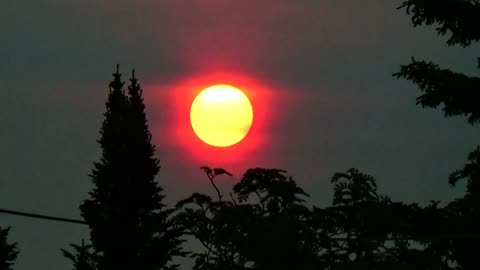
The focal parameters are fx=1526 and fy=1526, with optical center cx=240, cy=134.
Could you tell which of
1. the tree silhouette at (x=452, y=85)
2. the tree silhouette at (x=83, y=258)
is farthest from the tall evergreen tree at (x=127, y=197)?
the tree silhouette at (x=452, y=85)

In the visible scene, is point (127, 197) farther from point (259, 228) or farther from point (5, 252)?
point (259, 228)

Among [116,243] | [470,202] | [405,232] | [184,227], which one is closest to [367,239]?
[405,232]

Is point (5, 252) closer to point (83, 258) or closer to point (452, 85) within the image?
point (83, 258)

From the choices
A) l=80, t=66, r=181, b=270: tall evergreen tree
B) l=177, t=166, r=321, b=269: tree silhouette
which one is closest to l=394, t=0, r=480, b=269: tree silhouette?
l=177, t=166, r=321, b=269: tree silhouette

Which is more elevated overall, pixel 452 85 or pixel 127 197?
pixel 127 197

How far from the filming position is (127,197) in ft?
197

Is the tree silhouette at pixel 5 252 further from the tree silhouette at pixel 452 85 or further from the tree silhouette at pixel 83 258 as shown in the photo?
the tree silhouette at pixel 452 85

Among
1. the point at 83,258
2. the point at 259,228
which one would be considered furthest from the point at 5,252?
the point at 259,228

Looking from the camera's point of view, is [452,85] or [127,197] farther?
[127,197]

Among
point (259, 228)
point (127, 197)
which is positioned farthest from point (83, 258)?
point (259, 228)

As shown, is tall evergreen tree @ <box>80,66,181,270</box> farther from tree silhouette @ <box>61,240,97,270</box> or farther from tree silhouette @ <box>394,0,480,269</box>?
tree silhouette @ <box>394,0,480,269</box>

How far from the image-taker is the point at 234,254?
28672mm

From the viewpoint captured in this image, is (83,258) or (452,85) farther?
(83,258)

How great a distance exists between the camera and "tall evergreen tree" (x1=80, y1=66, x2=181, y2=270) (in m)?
57.7
